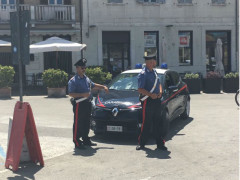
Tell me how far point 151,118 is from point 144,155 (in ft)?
2.42

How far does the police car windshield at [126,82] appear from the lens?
27.5 ft

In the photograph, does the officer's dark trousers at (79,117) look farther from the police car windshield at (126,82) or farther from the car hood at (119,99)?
the police car windshield at (126,82)

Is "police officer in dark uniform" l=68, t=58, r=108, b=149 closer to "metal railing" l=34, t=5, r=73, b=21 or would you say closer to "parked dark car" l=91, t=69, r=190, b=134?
"parked dark car" l=91, t=69, r=190, b=134

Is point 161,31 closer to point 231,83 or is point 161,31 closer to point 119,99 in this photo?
point 231,83

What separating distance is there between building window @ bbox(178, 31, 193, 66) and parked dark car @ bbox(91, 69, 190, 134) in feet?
46.7

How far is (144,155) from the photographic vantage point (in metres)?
6.27

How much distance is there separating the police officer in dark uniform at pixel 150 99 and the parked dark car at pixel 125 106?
0.51 meters

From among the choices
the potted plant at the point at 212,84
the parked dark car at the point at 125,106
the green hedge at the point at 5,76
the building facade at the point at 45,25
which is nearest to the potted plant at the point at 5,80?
the green hedge at the point at 5,76

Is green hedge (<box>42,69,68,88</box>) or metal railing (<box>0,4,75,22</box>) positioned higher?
metal railing (<box>0,4,75,22</box>)

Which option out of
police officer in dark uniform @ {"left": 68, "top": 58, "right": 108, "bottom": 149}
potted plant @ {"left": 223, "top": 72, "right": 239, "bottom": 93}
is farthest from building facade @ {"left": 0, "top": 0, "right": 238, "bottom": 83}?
police officer in dark uniform @ {"left": 68, "top": 58, "right": 108, "bottom": 149}

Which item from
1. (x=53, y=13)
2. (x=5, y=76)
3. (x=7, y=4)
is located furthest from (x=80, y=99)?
(x=7, y=4)

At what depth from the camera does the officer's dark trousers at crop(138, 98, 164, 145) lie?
6.51 m

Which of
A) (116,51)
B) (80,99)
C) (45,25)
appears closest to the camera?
(80,99)

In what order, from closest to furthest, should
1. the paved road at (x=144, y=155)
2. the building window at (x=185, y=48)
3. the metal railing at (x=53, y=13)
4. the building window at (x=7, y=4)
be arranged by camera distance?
the paved road at (x=144, y=155) → the building window at (x=7, y=4) → the metal railing at (x=53, y=13) → the building window at (x=185, y=48)
